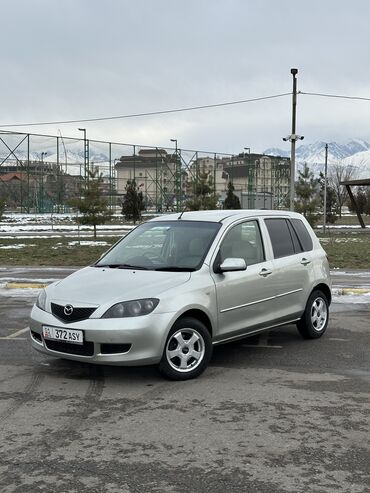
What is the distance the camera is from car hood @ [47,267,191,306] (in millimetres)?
5309

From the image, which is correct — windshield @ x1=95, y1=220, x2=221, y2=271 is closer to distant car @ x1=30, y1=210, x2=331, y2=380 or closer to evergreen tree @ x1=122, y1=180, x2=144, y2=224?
distant car @ x1=30, y1=210, x2=331, y2=380

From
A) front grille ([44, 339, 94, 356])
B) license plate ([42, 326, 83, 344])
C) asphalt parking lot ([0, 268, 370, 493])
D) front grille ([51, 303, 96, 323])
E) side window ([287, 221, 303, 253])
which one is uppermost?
side window ([287, 221, 303, 253])

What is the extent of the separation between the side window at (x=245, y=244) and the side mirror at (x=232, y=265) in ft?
0.76

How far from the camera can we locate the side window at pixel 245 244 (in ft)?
20.5

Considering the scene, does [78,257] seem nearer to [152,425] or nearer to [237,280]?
[237,280]

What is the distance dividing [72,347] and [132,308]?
683mm

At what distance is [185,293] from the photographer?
17.9ft

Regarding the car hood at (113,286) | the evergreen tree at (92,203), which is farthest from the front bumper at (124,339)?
the evergreen tree at (92,203)

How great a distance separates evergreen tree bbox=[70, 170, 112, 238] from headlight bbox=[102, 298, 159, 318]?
2086cm

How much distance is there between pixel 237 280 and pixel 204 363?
0.96m

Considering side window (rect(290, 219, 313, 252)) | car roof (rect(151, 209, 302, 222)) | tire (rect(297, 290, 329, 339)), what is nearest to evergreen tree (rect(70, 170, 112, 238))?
side window (rect(290, 219, 313, 252))

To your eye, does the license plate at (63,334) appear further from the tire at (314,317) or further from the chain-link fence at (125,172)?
the chain-link fence at (125,172)

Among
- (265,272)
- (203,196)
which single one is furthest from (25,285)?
(203,196)

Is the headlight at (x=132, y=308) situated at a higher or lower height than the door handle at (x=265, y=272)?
lower
